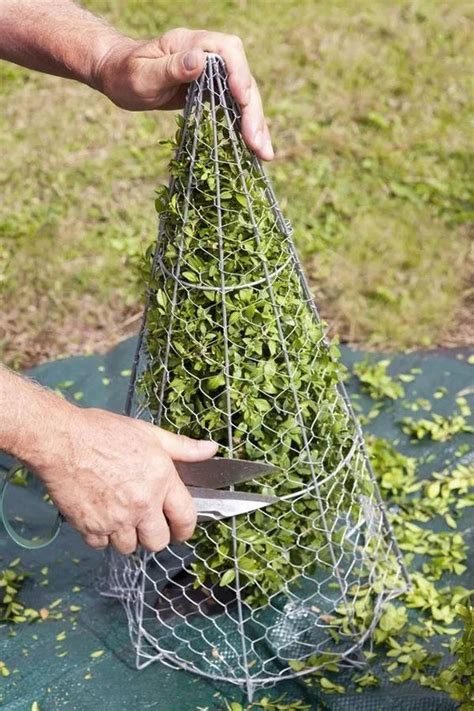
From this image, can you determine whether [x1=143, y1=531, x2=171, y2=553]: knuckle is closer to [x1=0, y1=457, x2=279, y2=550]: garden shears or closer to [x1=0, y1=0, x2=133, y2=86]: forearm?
[x1=0, y1=457, x2=279, y2=550]: garden shears

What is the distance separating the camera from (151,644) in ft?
9.50

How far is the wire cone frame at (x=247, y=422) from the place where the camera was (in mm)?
2357

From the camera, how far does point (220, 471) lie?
96.9 inches

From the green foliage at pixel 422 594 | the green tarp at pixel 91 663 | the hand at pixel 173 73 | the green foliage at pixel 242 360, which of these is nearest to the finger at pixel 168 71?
the hand at pixel 173 73

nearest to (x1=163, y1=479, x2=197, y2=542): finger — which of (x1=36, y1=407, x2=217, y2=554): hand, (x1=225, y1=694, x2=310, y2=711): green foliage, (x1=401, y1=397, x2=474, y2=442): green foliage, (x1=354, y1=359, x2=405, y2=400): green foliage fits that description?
(x1=36, y1=407, x2=217, y2=554): hand

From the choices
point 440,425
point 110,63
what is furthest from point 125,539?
point 440,425

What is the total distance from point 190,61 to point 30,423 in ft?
2.95

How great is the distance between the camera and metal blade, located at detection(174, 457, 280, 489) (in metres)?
2.45

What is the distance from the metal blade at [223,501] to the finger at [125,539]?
0.58 feet

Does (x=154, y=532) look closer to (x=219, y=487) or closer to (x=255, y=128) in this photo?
(x=219, y=487)

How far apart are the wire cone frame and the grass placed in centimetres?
159

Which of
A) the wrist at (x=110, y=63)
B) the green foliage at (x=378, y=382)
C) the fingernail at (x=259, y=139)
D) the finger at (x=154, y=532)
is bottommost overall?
the green foliage at (x=378, y=382)

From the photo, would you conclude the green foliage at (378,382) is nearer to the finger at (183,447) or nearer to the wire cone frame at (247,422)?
the wire cone frame at (247,422)

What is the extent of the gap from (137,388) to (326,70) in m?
4.16
